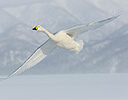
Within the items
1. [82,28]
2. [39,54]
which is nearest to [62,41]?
[82,28]

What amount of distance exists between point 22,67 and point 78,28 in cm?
643

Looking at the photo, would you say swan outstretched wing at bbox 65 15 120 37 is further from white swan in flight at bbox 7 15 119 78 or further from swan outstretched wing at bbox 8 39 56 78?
A: swan outstretched wing at bbox 8 39 56 78

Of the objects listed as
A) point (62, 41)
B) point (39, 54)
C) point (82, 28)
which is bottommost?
point (39, 54)

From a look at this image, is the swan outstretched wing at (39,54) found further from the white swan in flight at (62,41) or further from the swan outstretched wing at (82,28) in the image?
the swan outstretched wing at (82,28)

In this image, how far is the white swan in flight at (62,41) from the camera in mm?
34638

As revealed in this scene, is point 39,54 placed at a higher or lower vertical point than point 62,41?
lower

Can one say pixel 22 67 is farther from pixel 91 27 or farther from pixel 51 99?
pixel 51 99

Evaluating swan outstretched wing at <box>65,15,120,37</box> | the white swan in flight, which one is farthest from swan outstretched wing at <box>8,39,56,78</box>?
swan outstretched wing at <box>65,15,120,37</box>

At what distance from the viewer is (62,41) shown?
35.2 metres

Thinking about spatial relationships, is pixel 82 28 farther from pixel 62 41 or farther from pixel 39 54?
pixel 39 54

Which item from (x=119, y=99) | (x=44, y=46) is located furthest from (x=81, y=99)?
(x=44, y=46)

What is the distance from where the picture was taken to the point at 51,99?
9912 cm

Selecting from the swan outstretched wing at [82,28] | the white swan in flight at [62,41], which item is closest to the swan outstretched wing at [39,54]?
the white swan in flight at [62,41]

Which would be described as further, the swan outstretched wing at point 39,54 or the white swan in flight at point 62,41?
the swan outstretched wing at point 39,54
